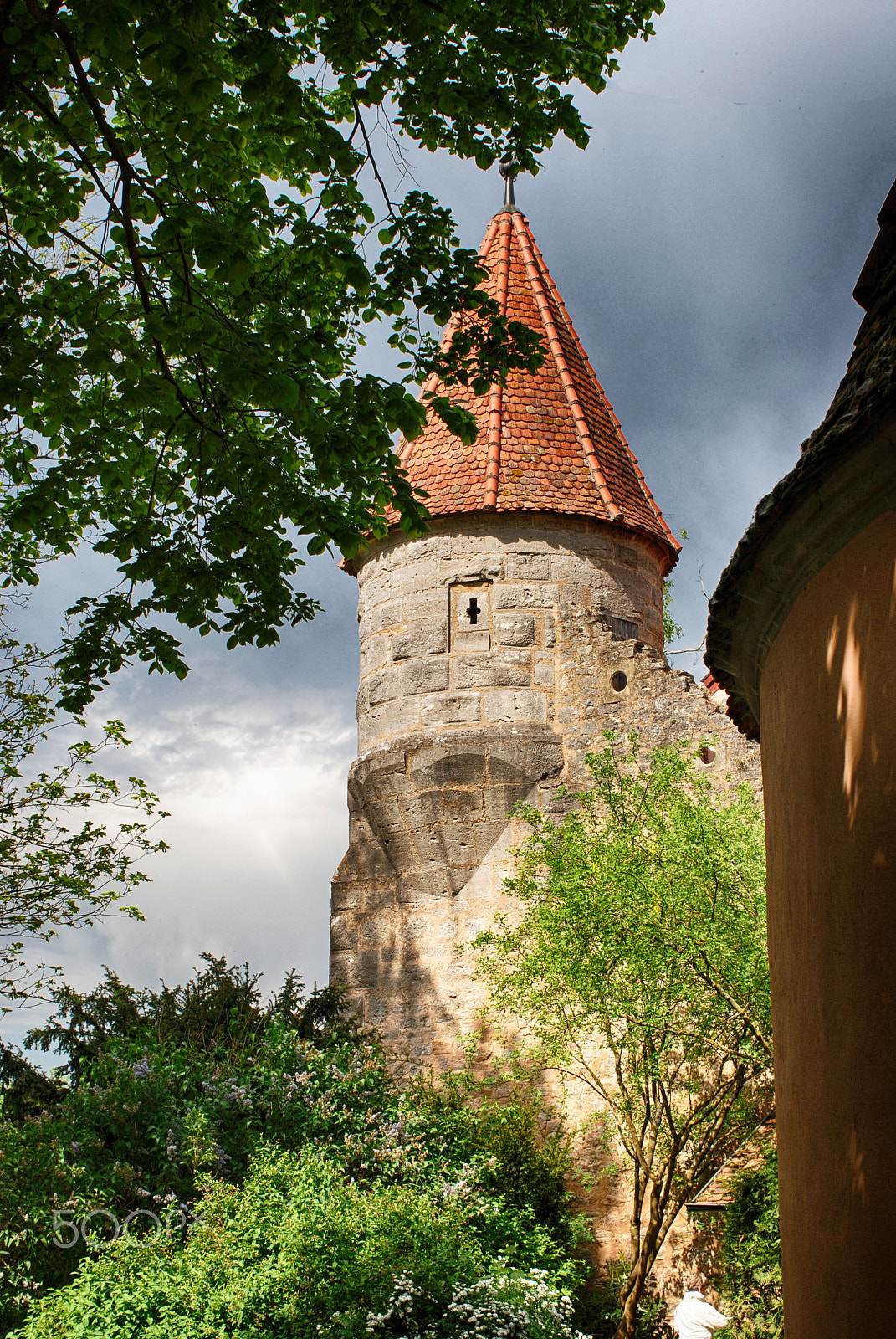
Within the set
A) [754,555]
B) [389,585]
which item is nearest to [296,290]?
[754,555]

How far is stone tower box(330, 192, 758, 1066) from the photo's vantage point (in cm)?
1111

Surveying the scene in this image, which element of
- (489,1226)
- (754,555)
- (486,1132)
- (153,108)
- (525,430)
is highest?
(525,430)

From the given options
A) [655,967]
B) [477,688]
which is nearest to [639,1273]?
[655,967]

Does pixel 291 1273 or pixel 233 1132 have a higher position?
pixel 233 1132

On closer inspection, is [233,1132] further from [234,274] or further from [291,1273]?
[234,274]

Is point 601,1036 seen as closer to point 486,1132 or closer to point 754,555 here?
point 486,1132

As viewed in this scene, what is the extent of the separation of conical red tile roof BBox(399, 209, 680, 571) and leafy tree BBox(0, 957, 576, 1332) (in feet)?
16.4

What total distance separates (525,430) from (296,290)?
591 centimetres

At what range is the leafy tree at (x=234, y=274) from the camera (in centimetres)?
550

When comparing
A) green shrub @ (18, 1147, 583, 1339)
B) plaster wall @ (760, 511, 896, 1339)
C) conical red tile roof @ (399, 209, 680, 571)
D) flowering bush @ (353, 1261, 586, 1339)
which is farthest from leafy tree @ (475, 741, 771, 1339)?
plaster wall @ (760, 511, 896, 1339)

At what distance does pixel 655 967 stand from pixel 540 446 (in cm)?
570

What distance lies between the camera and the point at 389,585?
1202cm

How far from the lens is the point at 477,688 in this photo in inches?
→ 444

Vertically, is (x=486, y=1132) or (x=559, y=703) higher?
(x=559, y=703)
